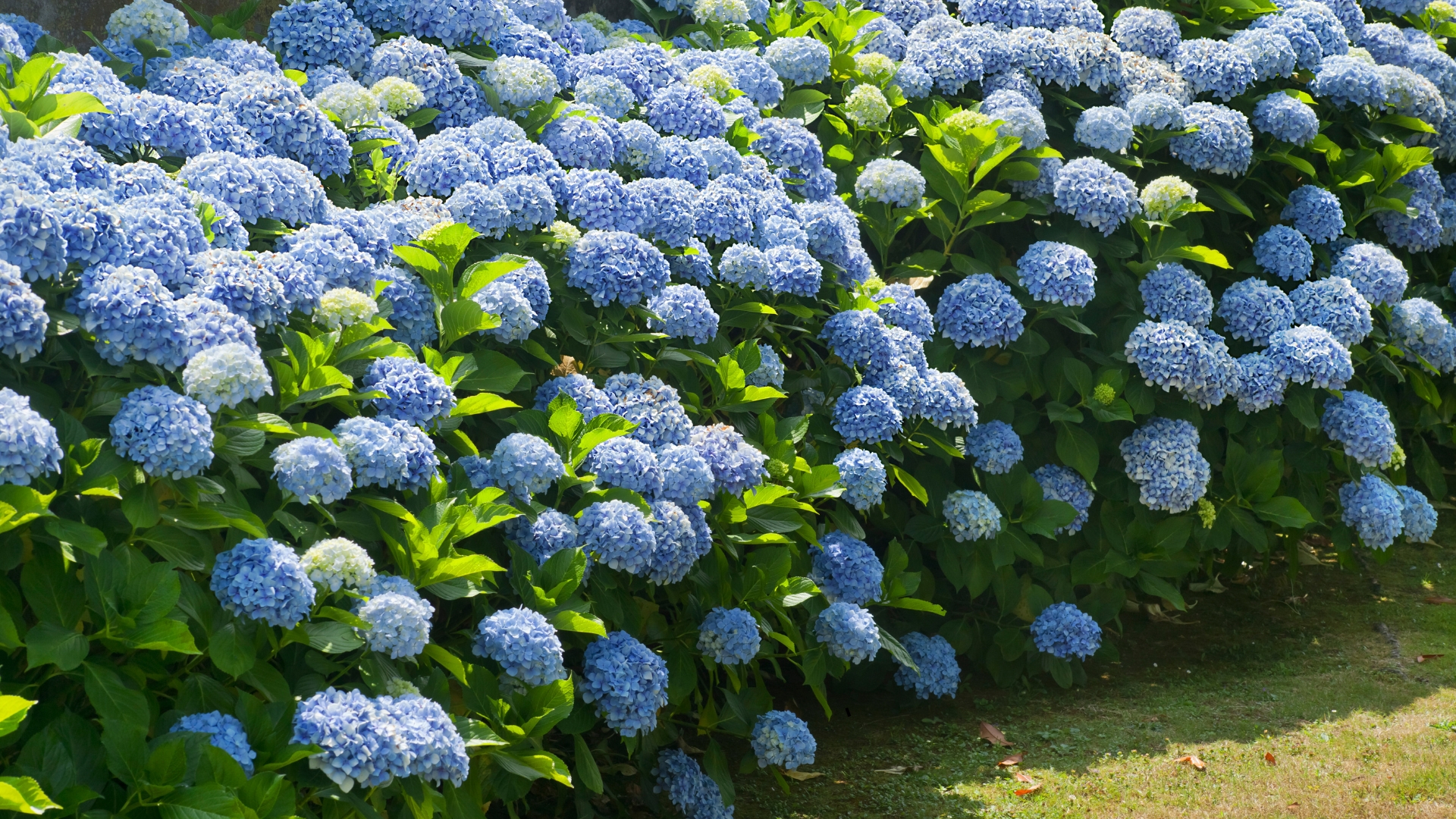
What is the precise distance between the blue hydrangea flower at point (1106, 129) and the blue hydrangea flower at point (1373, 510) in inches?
61.2

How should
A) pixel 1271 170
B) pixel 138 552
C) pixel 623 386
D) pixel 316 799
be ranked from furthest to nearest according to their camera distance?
1. pixel 1271 170
2. pixel 623 386
3. pixel 316 799
4. pixel 138 552

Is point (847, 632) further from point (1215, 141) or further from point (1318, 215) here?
point (1318, 215)

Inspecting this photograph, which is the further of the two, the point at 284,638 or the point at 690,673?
the point at 690,673

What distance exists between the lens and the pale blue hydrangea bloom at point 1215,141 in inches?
182

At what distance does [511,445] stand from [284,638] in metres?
0.66

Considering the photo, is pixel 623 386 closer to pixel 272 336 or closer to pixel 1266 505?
pixel 272 336

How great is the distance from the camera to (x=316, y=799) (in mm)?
2254

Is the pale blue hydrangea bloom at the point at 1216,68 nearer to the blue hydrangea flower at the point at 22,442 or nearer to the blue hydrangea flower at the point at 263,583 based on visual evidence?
the blue hydrangea flower at the point at 263,583

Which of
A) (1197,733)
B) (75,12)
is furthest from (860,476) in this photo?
(75,12)

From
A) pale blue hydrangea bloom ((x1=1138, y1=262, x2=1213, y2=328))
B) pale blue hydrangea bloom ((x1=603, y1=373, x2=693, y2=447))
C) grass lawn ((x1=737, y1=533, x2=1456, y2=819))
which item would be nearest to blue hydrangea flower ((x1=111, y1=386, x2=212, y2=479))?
pale blue hydrangea bloom ((x1=603, y1=373, x2=693, y2=447))

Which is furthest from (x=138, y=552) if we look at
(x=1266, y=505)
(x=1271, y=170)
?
(x=1271, y=170)

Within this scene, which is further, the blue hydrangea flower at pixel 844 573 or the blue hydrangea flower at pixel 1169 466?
the blue hydrangea flower at pixel 1169 466

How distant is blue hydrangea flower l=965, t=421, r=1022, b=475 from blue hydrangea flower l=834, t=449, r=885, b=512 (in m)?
0.63

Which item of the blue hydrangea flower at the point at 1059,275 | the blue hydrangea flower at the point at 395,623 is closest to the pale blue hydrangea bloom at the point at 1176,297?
the blue hydrangea flower at the point at 1059,275
